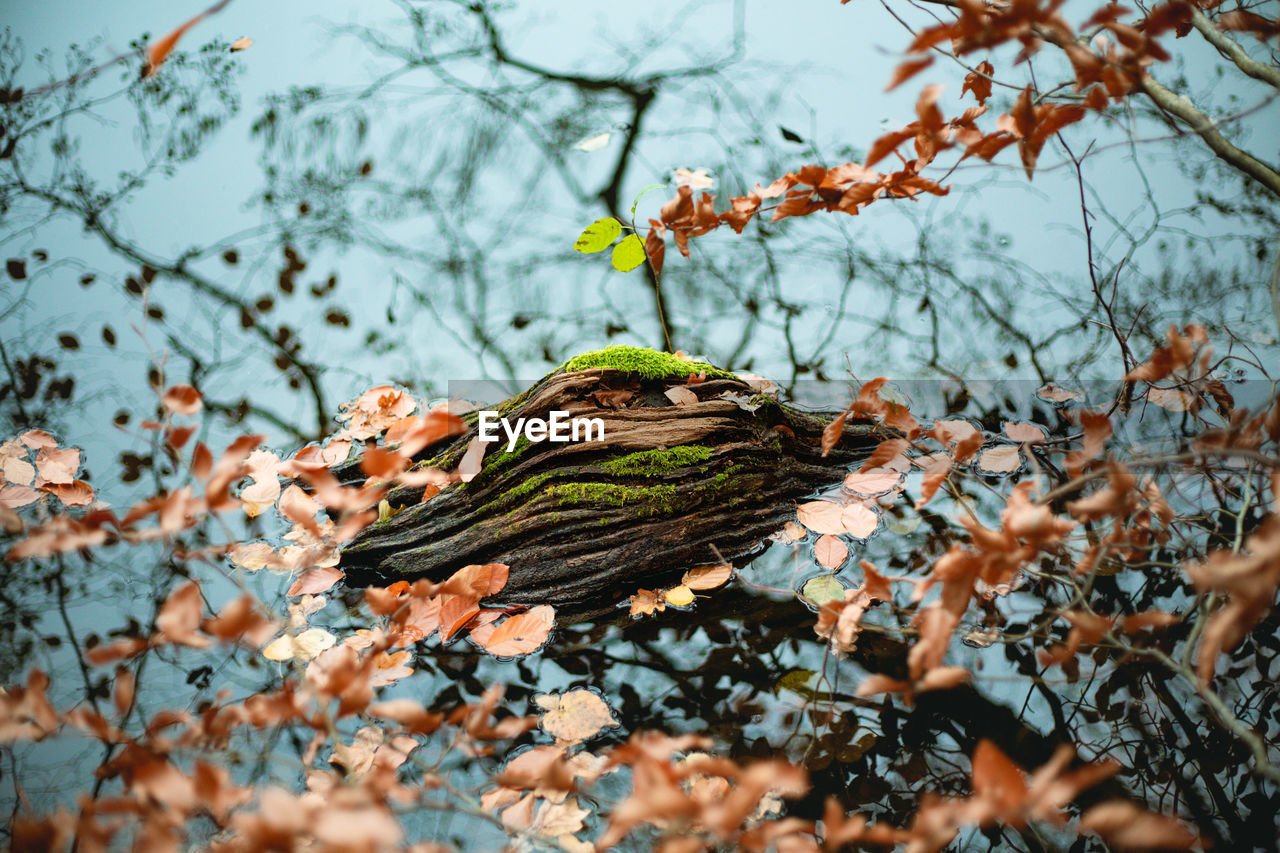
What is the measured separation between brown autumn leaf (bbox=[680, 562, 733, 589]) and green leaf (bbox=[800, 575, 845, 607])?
0.20 meters

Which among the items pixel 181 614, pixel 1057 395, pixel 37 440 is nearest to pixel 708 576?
pixel 181 614

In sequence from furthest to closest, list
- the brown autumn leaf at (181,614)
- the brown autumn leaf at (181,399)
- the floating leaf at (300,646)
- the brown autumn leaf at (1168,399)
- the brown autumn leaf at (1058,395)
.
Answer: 1. the brown autumn leaf at (1058,395)
2. the brown autumn leaf at (1168,399)
3. the floating leaf at (300,646)
4. the brown autumn leaf at (181,399)
5. the brown autumn leaf at (181,614)

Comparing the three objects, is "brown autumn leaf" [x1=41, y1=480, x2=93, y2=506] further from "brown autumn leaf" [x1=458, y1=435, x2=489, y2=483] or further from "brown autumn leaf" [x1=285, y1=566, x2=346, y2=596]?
"brown autumn leaf" [x1=458, y1=435, x2=489, y2=483]

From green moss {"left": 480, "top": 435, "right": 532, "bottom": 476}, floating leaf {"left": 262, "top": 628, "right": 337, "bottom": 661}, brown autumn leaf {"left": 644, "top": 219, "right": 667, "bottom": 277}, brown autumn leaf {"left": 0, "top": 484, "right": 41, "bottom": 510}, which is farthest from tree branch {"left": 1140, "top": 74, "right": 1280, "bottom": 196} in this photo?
brown autumn leaf {"left": 0, "top": 484, "right": 41, "bottom": 510}

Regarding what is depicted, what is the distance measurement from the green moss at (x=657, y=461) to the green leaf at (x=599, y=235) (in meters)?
0.56

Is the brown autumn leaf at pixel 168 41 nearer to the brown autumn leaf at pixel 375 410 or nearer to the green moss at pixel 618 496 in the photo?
the green moss at pixel 618 496

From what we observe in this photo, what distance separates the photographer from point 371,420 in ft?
7.68

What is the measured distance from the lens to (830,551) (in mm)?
1797

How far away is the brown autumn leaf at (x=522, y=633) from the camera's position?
153 centimetres

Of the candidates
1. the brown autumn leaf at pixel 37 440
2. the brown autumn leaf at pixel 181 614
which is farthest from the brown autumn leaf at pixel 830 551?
the brown autumn leaf at pixel 37 440

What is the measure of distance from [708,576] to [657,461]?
0.33 metres

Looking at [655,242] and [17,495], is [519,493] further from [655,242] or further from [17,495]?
[17,495]

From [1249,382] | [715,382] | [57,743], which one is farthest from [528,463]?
[1249,382]

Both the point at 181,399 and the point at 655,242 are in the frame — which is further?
the point at 655,242
